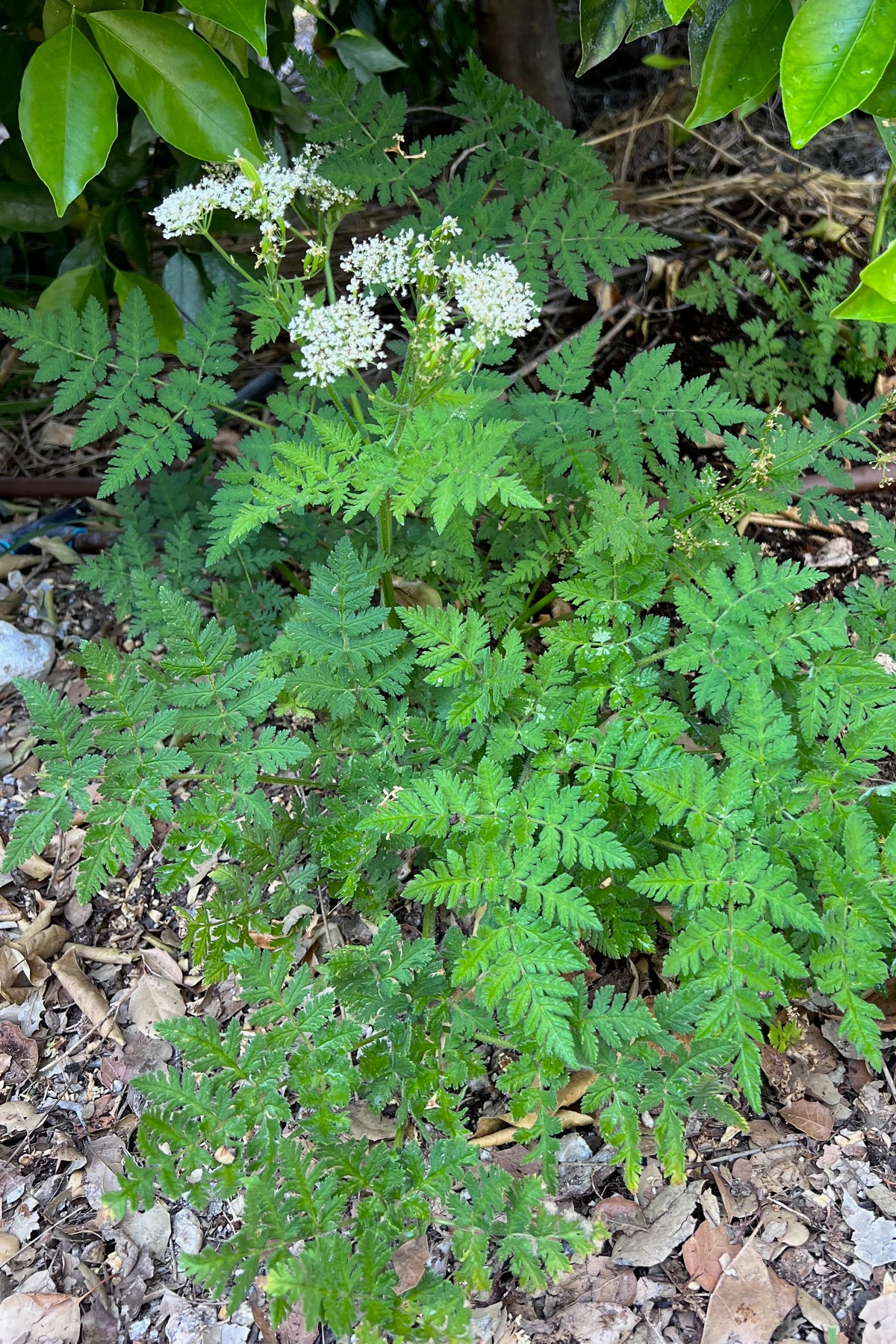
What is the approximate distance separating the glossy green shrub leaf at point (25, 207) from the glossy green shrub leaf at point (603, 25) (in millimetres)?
1429

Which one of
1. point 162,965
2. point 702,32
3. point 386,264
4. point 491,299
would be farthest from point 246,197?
point 162,965

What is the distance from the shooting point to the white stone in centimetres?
254

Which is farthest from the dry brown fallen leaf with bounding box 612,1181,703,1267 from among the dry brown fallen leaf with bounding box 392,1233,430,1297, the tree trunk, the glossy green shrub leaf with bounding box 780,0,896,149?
the tree trunk

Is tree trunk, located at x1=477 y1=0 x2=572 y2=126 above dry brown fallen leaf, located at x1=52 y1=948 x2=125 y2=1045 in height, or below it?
above

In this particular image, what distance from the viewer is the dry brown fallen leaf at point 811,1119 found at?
5.65 feet

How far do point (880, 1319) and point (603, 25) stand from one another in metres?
2.12

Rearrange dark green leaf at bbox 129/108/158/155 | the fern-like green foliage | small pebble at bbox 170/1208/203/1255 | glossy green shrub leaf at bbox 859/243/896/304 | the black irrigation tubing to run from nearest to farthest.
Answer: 1. glossy green shrub leaf at bbox 859/243/896/304
2. small pebble at bbox 170/1208/203/1255
3. dark green leaf at bbox 129/108/158/155
4. the fern-like green foliage
5. the black irrigation tubing

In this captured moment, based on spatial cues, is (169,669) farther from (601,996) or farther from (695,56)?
(695,56)

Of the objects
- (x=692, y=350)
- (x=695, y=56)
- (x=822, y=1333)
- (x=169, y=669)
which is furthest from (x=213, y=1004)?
(x=692, y=350)

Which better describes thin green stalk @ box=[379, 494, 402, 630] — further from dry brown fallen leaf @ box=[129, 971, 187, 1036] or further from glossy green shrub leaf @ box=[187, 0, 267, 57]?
dry brown fallen leaf @ box=[129, 971, 187, 1036]

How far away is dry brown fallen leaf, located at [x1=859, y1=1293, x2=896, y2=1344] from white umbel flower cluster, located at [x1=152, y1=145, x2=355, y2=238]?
1.96 meters

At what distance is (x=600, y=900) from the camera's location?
1.71m

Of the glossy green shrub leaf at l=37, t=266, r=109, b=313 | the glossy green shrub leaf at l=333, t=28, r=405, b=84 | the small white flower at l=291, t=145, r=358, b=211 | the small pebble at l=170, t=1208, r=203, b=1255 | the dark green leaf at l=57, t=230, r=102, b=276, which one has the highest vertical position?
the glossy green shrub leaf at l=333, t=28, r=405, b=84

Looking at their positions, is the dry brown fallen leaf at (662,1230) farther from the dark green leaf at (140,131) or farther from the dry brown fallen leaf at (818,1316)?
the dark green leaf at (140,131)
